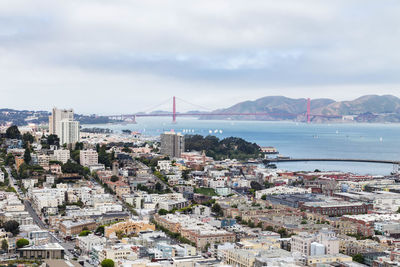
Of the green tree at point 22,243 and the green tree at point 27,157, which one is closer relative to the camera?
the green tree at point 22,243

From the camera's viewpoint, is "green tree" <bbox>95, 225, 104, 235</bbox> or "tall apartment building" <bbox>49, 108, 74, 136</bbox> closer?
"green tree" <bbox>95, 225, 104, 235</bbox>

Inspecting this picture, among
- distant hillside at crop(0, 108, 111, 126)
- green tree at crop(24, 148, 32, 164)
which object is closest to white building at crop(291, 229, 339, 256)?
green tree at crop(24, 148, 32, 164)

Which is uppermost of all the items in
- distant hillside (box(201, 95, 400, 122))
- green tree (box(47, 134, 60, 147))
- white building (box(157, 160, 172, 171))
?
distant hillside (box(201, 95, 400, 122))

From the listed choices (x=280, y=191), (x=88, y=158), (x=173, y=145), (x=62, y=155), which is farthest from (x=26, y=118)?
(x=280, y=191)

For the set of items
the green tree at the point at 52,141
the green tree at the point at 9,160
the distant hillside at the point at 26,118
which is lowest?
the green tree at the point at 9,160

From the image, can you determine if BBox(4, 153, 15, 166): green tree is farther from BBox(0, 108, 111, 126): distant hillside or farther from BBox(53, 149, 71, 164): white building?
BBox(0, 108, 111, 126): distant hillside

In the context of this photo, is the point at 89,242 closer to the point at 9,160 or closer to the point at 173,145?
the point at 9,160

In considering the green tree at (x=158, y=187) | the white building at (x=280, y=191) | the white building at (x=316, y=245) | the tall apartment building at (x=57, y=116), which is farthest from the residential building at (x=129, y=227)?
the tall apartment building at (x=57, y=116)

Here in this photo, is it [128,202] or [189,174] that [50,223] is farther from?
[189,174]

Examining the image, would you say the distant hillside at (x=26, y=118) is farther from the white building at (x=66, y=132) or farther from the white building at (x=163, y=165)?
the white building at (x=163, y=165)

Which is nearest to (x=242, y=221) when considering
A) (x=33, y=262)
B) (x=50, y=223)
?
(x=50, y=223)
